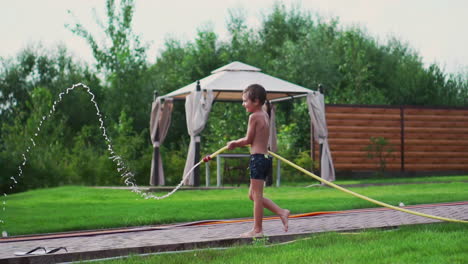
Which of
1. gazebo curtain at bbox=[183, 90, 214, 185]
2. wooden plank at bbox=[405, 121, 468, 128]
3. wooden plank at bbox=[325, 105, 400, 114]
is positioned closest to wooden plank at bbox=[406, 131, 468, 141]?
wooden plank at bbox=[405, 121, 468, 128]

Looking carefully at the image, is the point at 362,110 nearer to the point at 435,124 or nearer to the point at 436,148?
the point at 435,124

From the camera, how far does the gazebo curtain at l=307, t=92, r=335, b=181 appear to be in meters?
16.6

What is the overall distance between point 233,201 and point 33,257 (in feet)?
18.4

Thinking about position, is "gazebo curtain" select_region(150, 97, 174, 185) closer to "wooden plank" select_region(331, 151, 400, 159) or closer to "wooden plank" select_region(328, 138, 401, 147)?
"wooden plank" select_region(328, 138, 401, 147)

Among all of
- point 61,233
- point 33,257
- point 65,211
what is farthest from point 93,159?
point 33,257

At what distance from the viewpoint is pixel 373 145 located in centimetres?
2114

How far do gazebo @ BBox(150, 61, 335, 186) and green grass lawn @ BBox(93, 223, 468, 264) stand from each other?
30.6ft

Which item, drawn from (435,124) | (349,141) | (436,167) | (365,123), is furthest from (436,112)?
(349,141)

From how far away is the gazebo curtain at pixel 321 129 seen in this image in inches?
653

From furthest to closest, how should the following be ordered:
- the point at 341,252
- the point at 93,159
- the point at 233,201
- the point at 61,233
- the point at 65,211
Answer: the point at 93,159 → the point at 233,201 → the point at 65,211 → the point at 61,233 → the point at 341,252

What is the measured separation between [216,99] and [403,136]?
6.64 metres

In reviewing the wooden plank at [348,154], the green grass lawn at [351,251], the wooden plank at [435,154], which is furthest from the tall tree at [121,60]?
the green grass lawn at [351,251]

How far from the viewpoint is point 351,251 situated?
5.47 m

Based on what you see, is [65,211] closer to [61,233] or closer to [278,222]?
[61,233]
